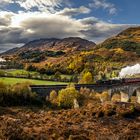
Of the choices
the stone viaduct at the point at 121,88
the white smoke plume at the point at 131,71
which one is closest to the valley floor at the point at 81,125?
the stone viaduct at the point at 121,88

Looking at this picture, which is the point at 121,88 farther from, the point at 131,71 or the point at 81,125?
the point at 81,125

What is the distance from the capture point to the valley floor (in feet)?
123

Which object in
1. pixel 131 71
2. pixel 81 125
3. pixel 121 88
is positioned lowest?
pixel 81 125

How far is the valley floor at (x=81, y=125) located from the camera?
37469 mm

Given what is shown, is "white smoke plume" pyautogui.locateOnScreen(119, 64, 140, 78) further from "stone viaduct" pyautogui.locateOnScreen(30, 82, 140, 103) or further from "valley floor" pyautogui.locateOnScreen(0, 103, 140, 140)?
"valley floor" pyautogui.locateOnScreen(0, 103, 140, 140)

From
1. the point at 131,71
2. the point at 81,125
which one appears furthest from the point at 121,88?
the point at 81,125

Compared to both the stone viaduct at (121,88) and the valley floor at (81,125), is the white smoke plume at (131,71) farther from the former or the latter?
the valley floor at (81,125)

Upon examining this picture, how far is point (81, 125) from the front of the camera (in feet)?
143

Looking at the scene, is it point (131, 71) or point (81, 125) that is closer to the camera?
point (81, 125)

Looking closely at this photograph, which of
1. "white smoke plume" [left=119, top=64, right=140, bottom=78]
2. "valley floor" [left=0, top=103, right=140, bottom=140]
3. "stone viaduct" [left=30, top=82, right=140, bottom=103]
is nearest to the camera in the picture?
"valley floor" [left=0, top=103, right=140, bottom=140]

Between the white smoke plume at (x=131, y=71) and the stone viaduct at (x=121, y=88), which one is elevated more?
the white smoke plume at (x=131, y=71)

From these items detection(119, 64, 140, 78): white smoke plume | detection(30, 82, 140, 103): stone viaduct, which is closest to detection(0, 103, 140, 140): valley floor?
detection(30, 82, 140, 103): stone viaduct

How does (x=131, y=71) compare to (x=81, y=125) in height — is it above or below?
above

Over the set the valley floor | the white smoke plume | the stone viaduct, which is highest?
the white smoke plume
